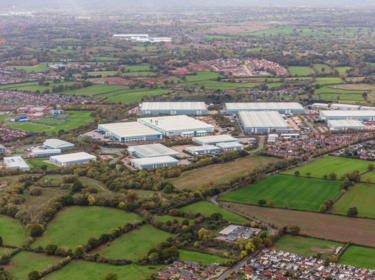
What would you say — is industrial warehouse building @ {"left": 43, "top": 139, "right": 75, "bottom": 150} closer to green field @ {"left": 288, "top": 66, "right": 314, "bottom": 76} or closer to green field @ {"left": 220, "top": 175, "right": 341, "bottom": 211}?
green field @ {"left": 220, "top": 175, "right": 341, "bottom": 211}

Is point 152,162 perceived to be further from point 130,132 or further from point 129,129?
point 129,129

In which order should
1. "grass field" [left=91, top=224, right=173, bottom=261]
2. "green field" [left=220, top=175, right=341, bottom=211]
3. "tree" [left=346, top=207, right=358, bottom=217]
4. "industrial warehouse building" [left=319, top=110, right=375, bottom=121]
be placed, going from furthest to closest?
"industrial warehouse building" [left=319, top=110, right=375, bottom=121] → "green field" [left=220, top=175, right=341, bottom=211] → "tree" [left=346, top=207, right=358, bottom=217] → "grass field" [left=91, top=224, right=173, bottom=261]

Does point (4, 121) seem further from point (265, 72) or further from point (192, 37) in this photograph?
point (192, 37)

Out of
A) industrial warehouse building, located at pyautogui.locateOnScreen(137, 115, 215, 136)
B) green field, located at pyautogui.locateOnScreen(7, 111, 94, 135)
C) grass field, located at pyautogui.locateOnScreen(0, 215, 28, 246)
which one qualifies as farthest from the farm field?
green field, located at pyautogui.locateOnScreen(7, 111, 94, 135)

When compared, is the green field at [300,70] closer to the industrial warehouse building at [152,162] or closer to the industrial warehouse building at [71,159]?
the industrial warehouse building at [152,162]

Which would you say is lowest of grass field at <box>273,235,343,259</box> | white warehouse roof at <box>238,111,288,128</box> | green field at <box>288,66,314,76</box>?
grass field at <box>273,235,343,259</box>

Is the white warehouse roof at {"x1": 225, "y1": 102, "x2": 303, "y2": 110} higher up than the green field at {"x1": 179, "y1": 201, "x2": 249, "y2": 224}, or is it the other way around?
the white warehouse roof at {"x1": 225, "y1": 102, "x2": 303, "y2": 110}

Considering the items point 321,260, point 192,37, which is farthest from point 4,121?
point 192,37
